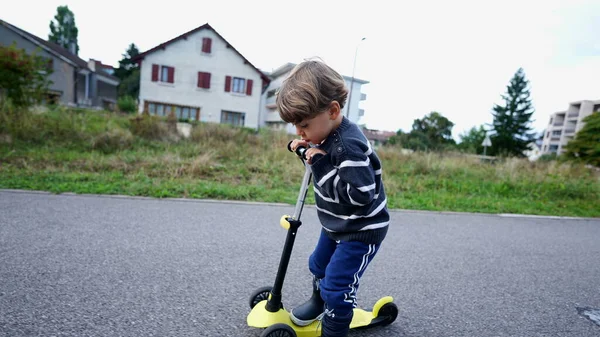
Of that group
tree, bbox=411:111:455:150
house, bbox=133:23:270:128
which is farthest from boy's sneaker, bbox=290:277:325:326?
tree, bbox=411:111:455:150

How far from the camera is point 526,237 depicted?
14.1 ft

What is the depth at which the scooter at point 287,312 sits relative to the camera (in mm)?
1762

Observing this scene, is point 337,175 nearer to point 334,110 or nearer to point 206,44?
point 334,110

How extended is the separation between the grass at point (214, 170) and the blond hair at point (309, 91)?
374 cm

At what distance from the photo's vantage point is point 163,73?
24.5m

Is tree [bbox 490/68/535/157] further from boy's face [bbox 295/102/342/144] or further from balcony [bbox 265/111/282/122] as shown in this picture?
boy's face [bbox 295/102/342/144]

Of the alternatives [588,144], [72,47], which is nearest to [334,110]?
[588,144]

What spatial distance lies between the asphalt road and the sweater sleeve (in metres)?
1.01

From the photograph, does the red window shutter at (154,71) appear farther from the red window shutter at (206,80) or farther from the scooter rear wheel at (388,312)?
the scooter rear wheel at (388,312)

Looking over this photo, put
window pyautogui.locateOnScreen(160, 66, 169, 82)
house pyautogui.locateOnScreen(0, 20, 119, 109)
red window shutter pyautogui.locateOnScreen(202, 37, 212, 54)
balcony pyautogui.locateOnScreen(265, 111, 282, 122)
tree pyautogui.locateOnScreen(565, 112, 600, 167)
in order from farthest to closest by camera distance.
A: balcony pyautogui.locateOnScreen(265, 111, 282, 122)
house pyautogui.locateOnScreen(0, 20, 119, 109)
red window shutter pyautogui.locateOnScreen(202, 37, 212, 54)
window pyautogui.locateOnScreen(160, 66, 169, 82)
tree pyautogui.locateOnScreen(565, 112, 600, 167)

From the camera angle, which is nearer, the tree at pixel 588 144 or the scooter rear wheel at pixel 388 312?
the scooter rear wheel at pixel 388 312

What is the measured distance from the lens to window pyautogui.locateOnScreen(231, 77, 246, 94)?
26000mm

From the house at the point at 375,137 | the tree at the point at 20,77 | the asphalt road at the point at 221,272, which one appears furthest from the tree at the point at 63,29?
the asphalt road at the point at 221,272

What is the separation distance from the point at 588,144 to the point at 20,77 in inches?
1143
